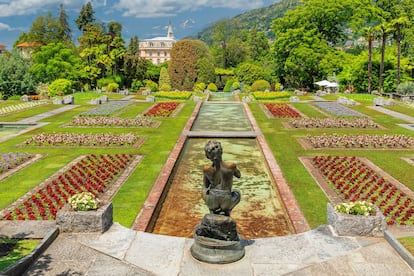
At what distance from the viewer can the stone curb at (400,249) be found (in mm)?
8391

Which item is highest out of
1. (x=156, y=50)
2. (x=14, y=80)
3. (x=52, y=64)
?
(x=156, y=50)

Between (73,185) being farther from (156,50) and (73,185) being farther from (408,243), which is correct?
(156,50)

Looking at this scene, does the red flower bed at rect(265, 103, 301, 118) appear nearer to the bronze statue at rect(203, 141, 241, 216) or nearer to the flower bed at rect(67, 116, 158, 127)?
the flower bed at rect(67, 116, 158, 127)

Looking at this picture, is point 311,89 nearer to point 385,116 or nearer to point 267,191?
point 385,116

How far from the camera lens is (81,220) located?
983 cm

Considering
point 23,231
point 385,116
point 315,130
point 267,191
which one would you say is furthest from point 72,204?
point 385,116

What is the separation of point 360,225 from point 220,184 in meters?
3.68

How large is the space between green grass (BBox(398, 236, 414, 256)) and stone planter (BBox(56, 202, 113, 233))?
7028mm

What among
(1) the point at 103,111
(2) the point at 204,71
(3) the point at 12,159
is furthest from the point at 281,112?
(2) the point at 204,71

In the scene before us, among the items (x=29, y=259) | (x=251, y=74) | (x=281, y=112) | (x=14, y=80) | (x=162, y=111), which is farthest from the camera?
(x=251, y=74)

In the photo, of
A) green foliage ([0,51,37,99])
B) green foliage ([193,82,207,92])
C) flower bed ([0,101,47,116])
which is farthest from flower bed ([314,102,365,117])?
green foliage ([0,51,37,99])

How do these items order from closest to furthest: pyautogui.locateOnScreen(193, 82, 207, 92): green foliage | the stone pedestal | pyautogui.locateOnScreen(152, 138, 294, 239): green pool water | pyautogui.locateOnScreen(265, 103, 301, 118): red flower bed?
the stone pedestal → pyautogui.locateOnScreen(152, 138, 294, 239): green pool water → pyautogui.locateOnScreen(265, 103, 301, 118): red flower bed → pyautogui.locateOnScreen(193, 82, 207, 92): green foliage

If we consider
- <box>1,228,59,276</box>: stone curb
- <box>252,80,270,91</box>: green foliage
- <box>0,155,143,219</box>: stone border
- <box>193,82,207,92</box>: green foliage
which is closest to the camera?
<box>1,228,59,276</box>: stone curb

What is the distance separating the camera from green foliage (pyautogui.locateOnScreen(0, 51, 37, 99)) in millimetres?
54094
